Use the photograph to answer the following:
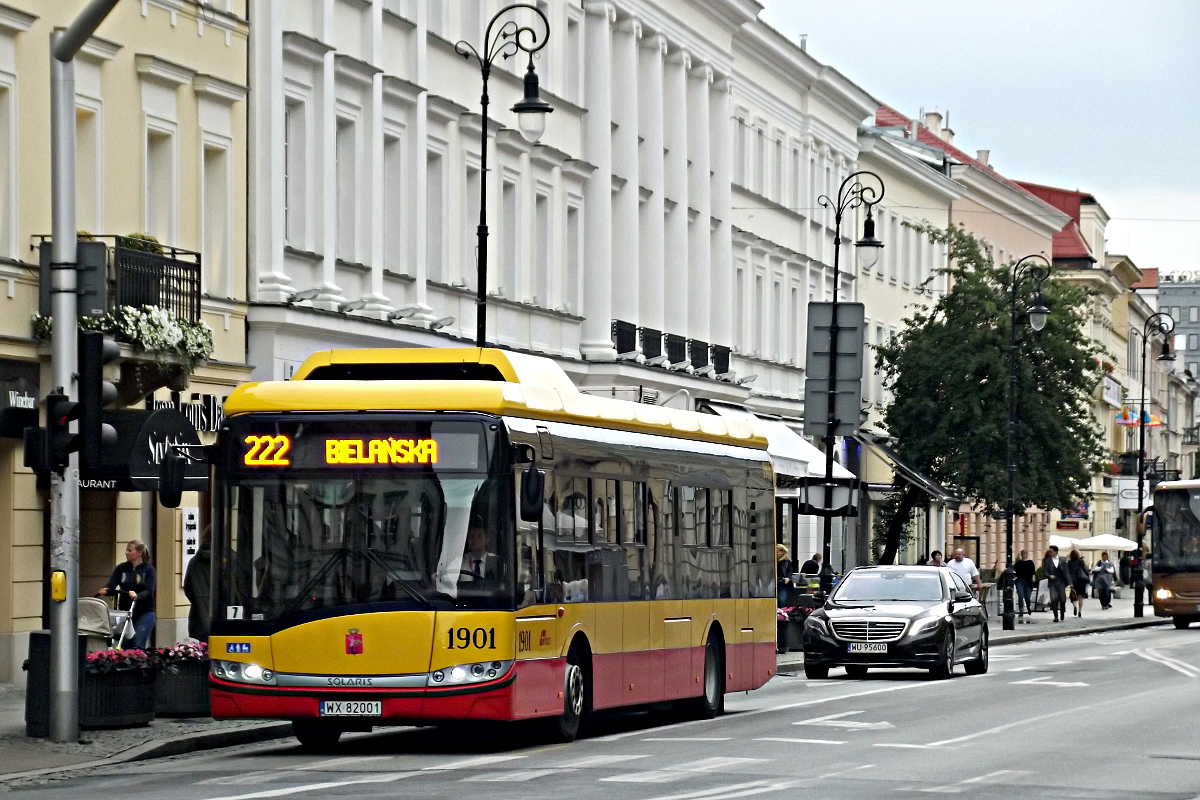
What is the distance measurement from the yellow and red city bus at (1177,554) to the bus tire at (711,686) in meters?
34.8

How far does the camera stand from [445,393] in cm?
1866

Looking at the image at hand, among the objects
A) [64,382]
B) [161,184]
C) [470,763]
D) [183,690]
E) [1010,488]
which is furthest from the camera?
[1010,488]

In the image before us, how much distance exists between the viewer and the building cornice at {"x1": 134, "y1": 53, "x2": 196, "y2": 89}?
30062mm

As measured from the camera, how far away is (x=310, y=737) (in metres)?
19.8

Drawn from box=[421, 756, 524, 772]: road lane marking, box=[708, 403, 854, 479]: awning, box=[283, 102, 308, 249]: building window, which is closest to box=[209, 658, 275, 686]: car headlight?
box=[421, 756, 524, 772]: road lane marking

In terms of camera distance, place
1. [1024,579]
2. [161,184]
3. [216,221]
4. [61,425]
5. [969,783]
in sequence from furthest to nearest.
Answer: [1024,579] < [216,221] < [161,184] < [61,425] < [969,783]

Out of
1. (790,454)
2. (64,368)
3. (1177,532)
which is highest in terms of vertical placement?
(64,368)

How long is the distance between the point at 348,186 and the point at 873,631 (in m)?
10.3

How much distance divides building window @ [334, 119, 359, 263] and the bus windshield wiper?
713 inches

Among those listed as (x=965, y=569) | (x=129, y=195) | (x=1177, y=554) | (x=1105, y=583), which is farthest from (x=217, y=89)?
(x=1105, y=583)

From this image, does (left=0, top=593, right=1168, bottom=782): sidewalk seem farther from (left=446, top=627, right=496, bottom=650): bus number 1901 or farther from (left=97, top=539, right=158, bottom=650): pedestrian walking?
(left=446, top=627, right=496, bottom=650): bus number 1901

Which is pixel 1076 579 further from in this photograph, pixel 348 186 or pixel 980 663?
pixel 348 186

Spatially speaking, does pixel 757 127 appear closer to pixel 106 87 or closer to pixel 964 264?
pixel 964 264

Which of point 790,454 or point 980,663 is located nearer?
point 980,663
